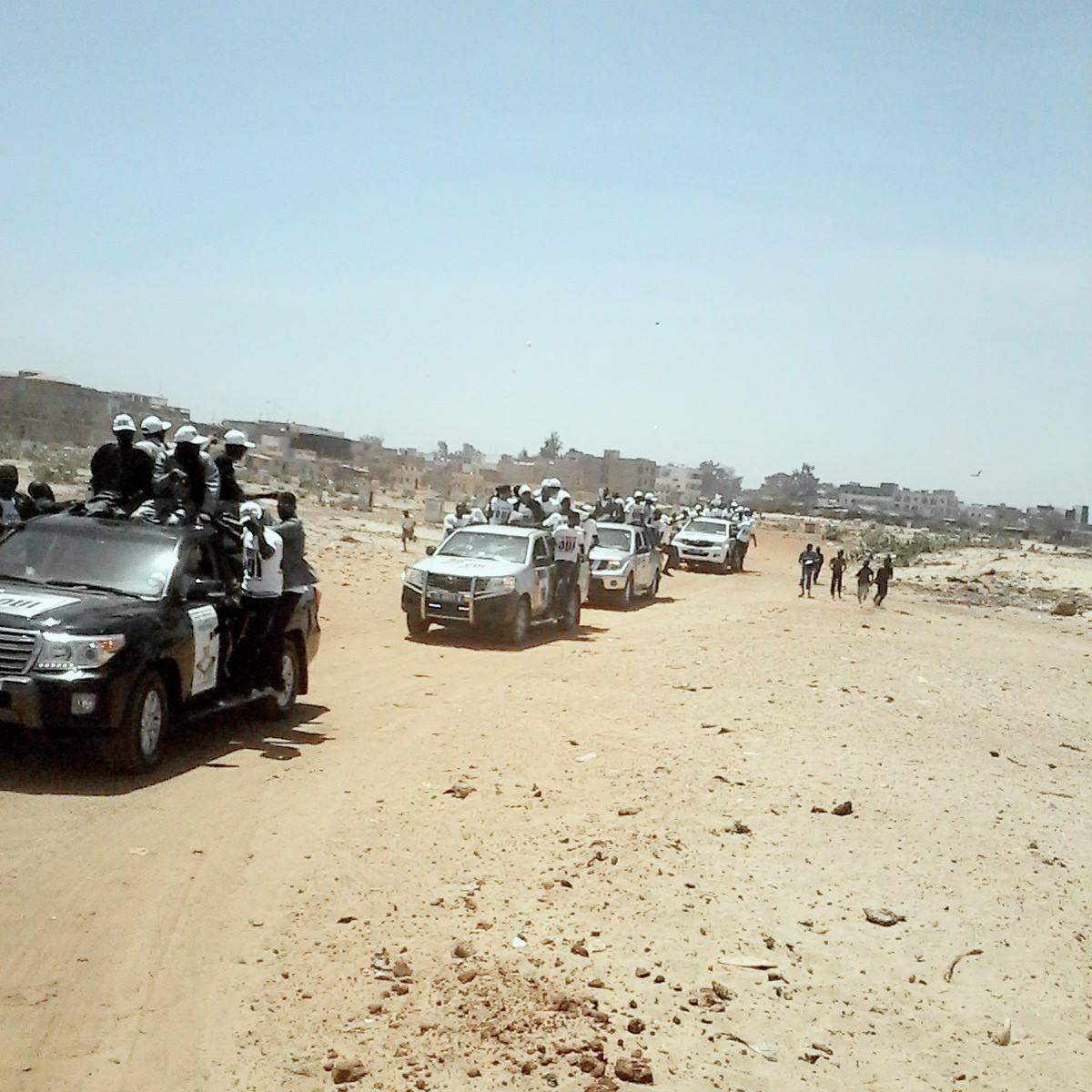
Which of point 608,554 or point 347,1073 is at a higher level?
point 608,554

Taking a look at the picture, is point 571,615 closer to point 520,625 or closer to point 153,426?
point 520,625

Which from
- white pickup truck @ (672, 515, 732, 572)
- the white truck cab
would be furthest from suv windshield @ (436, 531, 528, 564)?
white pickup truck @ (672, 515, 732, 572)

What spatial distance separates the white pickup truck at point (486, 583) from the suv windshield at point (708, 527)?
21864mm

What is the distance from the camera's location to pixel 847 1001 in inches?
222

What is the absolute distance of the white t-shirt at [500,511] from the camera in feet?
71.1

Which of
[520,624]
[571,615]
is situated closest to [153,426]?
[520,624]

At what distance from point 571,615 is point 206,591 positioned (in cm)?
1122

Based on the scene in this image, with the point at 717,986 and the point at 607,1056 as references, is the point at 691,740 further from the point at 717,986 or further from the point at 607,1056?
the point at 607,1056

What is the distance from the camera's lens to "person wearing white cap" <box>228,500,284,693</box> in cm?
1016

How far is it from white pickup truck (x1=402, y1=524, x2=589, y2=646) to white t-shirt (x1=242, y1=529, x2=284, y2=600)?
739 cm

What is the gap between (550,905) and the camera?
21.1 ft

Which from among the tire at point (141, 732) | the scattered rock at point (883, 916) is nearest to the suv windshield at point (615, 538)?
the tire at point (141, 732)

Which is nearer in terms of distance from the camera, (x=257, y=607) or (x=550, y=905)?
(x=550, y=905)

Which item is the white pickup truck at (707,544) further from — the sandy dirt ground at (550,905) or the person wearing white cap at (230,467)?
the person wearing white cap at (230,467)
